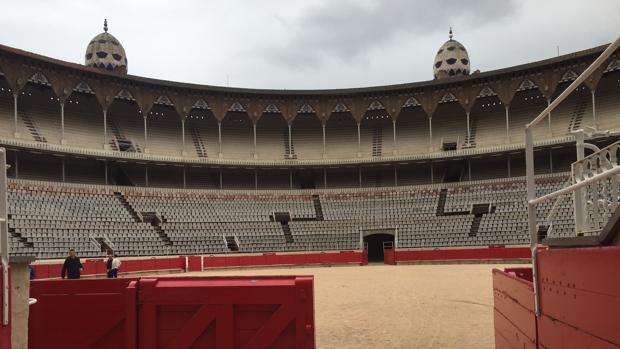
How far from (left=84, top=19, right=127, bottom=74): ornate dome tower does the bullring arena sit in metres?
0.19

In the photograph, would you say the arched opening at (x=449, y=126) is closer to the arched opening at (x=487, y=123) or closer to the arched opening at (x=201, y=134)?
the arched opening at (x=487, y=123)

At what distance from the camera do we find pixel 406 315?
11.9 m

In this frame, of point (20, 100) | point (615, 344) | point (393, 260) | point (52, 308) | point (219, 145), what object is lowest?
point (393, 260)

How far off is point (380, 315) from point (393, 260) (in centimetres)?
2326

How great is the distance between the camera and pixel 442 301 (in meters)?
14.3

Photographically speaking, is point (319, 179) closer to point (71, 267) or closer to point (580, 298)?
point (71, 267)

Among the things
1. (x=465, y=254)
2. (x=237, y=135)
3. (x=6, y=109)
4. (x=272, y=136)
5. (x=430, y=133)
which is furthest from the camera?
(x=272, y=136)

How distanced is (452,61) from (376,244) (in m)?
24.3

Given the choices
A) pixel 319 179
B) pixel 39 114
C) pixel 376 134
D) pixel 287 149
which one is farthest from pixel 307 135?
pixel 39 114

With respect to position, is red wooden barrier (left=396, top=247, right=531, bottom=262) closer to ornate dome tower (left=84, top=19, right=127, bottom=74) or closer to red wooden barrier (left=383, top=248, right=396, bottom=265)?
red wooden barrier (left=383, top=248, right=396, bottom=265)

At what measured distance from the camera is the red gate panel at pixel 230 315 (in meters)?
5.22

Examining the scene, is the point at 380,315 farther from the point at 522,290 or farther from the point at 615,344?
the point at 615,344

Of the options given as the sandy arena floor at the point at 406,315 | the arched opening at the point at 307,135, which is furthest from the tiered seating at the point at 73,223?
the arched opening at the point at 307,135

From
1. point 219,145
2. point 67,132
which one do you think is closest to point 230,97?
point 219,145
